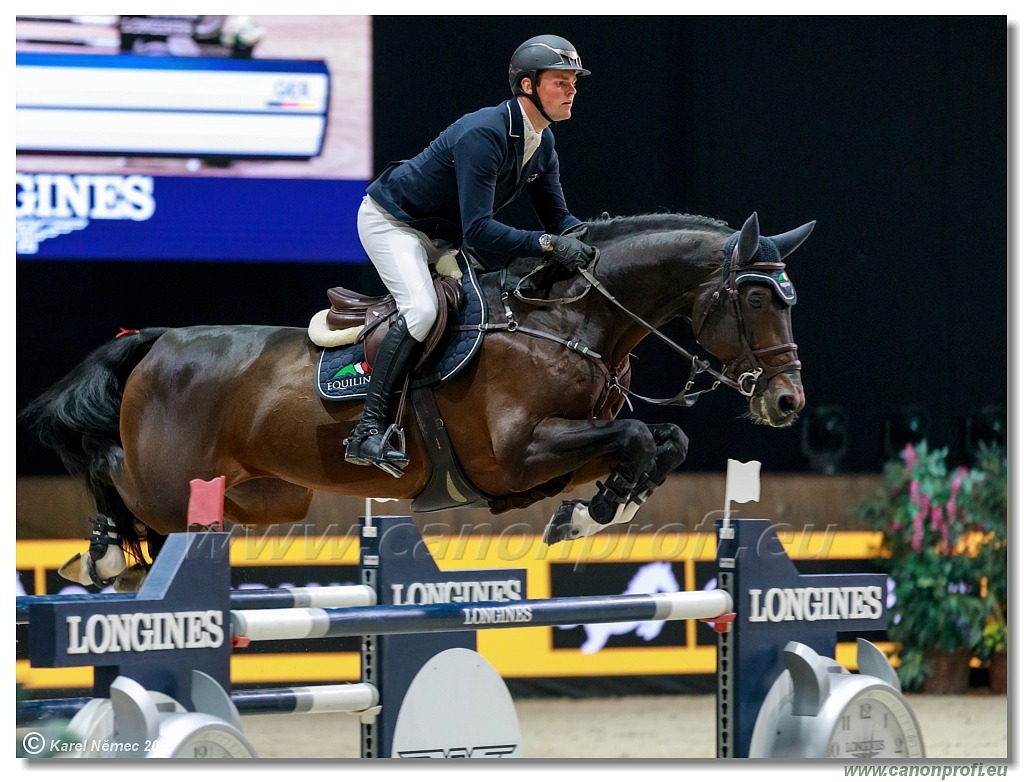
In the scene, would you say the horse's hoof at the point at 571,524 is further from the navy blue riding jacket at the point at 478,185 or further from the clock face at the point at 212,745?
the clock face at the point at 212,745

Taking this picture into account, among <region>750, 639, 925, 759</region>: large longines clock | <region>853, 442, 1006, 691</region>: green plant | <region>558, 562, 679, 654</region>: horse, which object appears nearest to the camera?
<region>750, 639, 925, 759</region>: large longines clock

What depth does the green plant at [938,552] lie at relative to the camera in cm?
641

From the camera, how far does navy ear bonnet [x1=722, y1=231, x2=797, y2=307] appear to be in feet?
11.3

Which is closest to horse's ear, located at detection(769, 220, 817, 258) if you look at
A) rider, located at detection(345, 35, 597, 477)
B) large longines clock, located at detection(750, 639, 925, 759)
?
rider, located at detection(345, 35, 597, 477)

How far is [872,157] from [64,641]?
557 centimetres

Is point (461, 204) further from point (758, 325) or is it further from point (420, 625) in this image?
point (420, 625)

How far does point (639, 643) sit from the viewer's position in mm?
6367

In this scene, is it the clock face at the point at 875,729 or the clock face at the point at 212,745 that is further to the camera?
the clock face at the point at 875,729

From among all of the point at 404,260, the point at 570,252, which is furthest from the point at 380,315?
the point at 570,252

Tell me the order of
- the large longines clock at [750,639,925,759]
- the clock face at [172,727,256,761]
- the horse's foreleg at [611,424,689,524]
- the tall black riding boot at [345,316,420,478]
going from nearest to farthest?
the clock face at [172,727,256,761] → the large longines clock at [750,639,925,759] → the horse's foreleg at [611,424,689,524] → the tall black riding boot at [345,316,420,478]

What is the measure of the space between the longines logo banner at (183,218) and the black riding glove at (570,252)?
8.79 ft

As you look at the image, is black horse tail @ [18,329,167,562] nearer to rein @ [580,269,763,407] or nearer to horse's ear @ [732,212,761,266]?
rein @ [580,269,763,407]

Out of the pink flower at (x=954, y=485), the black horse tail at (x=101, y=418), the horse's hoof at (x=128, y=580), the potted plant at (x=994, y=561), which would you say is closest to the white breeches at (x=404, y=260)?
the black horse tail at (x=101, y=418)

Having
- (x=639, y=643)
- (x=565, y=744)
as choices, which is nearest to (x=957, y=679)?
(x=639, y=643)
